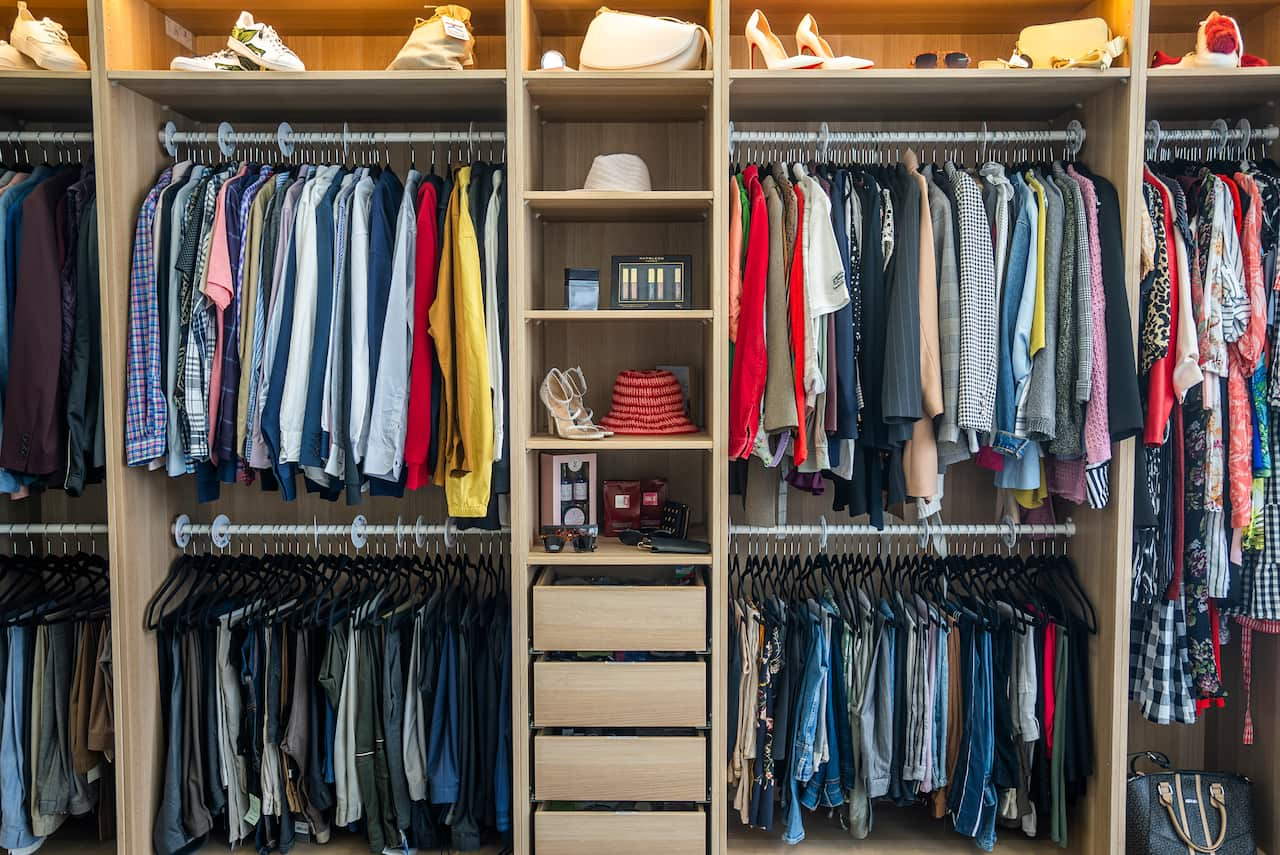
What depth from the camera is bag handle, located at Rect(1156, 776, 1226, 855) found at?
2.50m

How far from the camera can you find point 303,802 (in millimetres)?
2602

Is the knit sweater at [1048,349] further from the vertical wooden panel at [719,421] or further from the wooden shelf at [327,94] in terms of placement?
the wooden shelf at [327,94]

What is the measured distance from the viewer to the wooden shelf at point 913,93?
91.5 inches

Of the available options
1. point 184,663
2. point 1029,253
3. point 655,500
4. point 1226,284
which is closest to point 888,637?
point 655,500

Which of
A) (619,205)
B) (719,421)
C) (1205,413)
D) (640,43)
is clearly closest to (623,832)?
(719,421)

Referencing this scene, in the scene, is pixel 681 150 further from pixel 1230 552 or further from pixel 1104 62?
pixel 1230 552

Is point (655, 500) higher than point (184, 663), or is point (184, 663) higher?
point (655, 500)

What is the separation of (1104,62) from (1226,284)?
68 centimetres

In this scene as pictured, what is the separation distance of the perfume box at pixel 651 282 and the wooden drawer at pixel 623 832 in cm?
141

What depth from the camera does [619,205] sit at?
2.48 metres

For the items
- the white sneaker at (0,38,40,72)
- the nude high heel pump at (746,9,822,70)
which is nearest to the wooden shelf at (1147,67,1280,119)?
the nude high heel pump at (746,9,822,70)

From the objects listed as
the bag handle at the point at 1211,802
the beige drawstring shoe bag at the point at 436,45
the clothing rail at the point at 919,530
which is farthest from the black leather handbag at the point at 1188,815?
the beige drawstring shoe bag at the point at 436,45

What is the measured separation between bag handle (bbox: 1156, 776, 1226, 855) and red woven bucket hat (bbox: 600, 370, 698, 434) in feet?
5.67

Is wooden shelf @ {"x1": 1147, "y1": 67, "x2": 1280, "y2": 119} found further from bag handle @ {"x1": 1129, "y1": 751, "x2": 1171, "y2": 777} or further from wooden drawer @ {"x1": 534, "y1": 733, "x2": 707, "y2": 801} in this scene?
wooden drawer @ {"x1": 534, "y1": 733, "x2": 707, "y2": 801}
